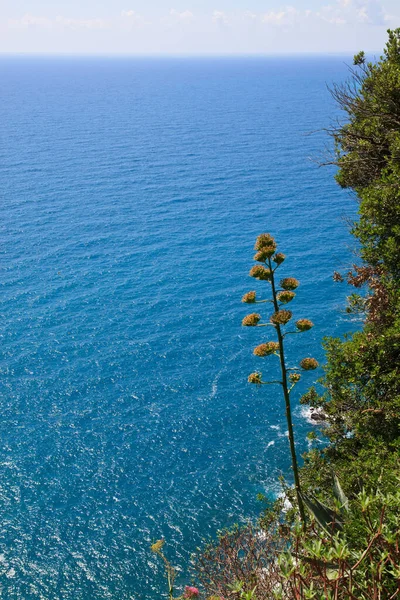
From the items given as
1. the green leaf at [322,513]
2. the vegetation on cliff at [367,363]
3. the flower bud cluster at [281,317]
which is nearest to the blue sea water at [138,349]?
the vegetation on cliff at [367,363]

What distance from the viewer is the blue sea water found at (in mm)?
30875

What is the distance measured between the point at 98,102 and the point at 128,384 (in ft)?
479

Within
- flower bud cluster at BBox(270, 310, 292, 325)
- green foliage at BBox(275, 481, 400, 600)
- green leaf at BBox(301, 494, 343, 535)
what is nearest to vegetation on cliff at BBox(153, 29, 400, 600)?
green leaf at BBox(301, 494, 343, 535)

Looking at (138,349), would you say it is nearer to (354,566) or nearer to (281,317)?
(281,317)

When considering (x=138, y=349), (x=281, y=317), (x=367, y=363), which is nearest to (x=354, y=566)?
(x=281, y=317)

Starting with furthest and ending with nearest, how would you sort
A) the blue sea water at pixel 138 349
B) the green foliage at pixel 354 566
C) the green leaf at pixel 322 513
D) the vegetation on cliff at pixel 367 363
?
the blue sea water at pixel 138 349
the vegetation on cliff at pixel 367 363
the green leaf at pixel 322 513
the green foliage at pixel 354 566

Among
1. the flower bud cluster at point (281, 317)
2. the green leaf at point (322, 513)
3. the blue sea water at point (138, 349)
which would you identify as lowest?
the blue sea water at point (138, 349)

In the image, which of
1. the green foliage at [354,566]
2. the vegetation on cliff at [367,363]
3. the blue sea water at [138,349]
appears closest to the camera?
the green foliage at [354,566]

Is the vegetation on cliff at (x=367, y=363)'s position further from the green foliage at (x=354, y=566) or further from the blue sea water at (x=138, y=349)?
the blue sea water at (x=138, y=349)

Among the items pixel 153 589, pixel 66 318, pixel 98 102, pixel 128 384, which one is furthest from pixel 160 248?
pixel 98 102

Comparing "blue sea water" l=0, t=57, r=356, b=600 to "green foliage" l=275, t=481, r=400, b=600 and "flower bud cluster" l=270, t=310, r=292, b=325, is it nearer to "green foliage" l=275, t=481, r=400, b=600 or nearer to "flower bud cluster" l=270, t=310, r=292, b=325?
"green foliage" l=275, t=481, r=400, b=600

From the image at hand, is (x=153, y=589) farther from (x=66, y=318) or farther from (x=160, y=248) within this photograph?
(x=160, y=248)

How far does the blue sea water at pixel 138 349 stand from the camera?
3088 cm

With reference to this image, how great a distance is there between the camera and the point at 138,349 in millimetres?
47531
